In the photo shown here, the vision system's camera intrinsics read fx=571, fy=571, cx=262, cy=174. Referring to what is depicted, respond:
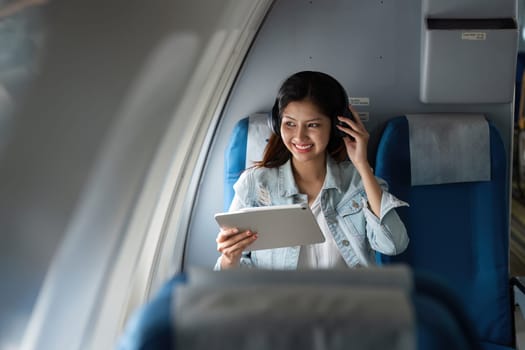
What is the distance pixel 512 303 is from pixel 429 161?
649mm

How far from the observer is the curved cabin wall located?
221 centimetres

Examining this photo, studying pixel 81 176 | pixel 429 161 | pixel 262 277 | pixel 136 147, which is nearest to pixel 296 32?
pixel 429 161

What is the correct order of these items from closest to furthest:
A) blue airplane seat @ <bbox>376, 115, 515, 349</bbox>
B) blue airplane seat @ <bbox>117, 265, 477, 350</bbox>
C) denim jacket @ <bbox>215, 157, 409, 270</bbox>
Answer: blue airplane seat @ <bbox>117, 265, 477, 350</bbox> < denim jacket @ <bbox>215, 157, 409, 270</bbox> < blue airplane seat @ <bbox>376, 115, 515, 349</bbox>

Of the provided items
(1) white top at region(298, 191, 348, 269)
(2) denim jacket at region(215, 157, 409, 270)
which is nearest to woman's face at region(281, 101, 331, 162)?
(2) denim jacket at region(215, 157, 409, 270)

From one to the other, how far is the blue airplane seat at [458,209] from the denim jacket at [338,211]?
0.74 feet

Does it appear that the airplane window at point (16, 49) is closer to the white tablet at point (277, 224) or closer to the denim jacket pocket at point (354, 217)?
the white tablet at point (277, 224)

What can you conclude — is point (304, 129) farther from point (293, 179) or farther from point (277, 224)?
point (277, 224)

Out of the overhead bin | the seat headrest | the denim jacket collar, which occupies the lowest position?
the seat headrest

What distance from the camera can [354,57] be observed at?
7.41 feet

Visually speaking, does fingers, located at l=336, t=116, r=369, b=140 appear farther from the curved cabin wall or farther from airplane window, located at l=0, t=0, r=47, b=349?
airplane window, located at l=0, t=0, r=47, b=349

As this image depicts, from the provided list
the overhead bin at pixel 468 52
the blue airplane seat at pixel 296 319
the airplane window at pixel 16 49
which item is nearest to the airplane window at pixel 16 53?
the airplane window at pixel 16 49

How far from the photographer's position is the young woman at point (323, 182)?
186 cm

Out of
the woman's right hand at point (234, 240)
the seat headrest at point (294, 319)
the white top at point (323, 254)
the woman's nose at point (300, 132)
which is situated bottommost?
the white top at point (323, 254)

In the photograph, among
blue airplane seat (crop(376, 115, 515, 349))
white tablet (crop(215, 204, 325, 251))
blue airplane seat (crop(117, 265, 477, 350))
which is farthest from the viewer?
blue airplane seat (crop(376, 115, 515, 349))
